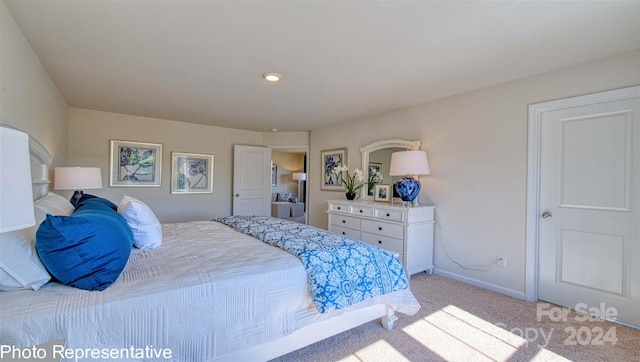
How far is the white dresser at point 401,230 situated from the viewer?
10.5 feet

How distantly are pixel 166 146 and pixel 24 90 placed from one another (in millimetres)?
2698

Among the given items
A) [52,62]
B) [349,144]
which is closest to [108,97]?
[52,62]

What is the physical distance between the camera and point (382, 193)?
13.3 feet

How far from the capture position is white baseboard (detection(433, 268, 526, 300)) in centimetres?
275

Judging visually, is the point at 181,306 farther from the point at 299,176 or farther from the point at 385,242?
the point at 299,176

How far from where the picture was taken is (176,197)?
15.9ft

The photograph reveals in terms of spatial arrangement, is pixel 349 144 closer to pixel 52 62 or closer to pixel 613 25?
pixel 613 25

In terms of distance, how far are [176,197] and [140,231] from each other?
3.20m

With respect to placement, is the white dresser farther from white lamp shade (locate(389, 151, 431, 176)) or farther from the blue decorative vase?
white lamp shade (locate(389, 151, 431, 176))

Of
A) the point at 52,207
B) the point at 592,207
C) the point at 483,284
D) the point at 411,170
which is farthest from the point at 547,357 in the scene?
the point at 52,207

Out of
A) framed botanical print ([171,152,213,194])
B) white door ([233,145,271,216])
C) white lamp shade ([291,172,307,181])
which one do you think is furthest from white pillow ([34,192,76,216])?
white lamp shade ([291,172,307,181])

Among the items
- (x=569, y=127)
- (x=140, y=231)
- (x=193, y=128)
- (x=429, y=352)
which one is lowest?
(x=429, y=352)

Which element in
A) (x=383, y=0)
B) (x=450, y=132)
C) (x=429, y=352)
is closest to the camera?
(x=383, y=0)

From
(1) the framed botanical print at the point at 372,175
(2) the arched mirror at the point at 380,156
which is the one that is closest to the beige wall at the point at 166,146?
(2) the arched mirror at the point at 380,156
